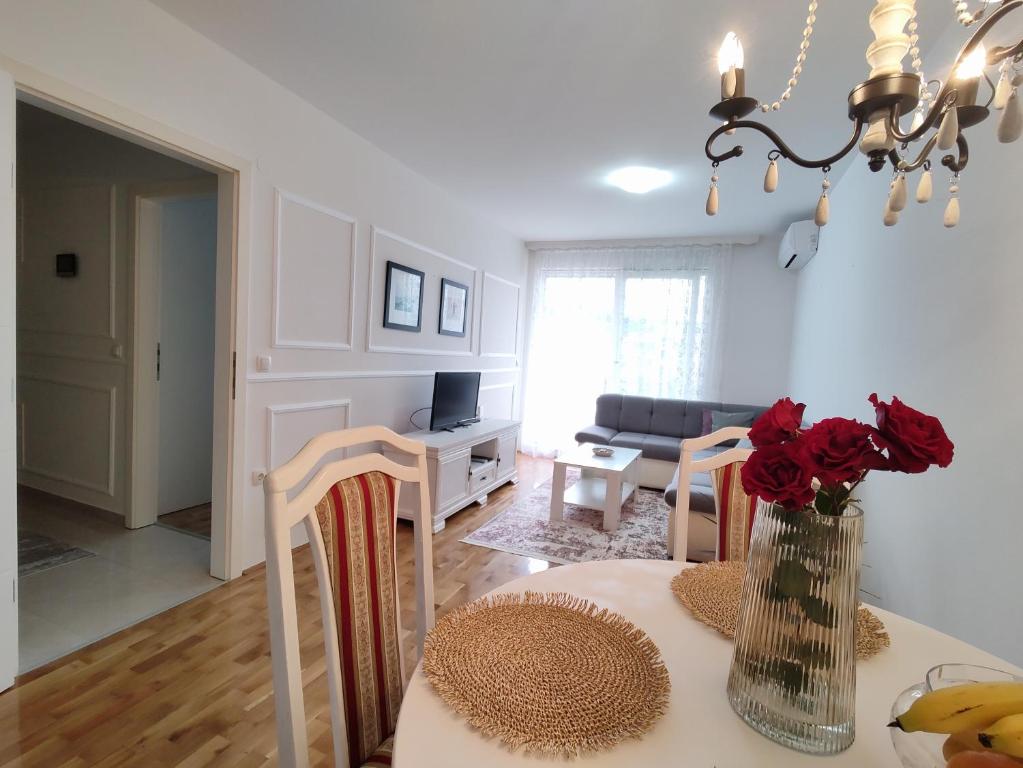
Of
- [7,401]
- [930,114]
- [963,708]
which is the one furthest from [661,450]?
[7,401]

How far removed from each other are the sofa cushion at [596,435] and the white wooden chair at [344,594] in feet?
12.6

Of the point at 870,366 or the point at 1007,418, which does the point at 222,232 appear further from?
the point at 870,366

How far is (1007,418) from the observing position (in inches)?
51.0

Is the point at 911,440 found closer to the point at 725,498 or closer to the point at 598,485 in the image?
the point at 725,498

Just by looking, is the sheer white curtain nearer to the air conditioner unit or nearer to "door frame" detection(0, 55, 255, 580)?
the air conditioner unit

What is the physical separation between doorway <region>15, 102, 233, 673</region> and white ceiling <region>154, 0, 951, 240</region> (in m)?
0.89

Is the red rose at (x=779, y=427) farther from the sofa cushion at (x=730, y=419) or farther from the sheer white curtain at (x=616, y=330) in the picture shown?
the sheer white curtain at (x=616, y=330)

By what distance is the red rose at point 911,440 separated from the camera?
0.60m

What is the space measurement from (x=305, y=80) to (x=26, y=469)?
10.8ft

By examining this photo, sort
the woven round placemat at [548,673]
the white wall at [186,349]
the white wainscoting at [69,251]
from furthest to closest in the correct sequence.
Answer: the white wall at [186,349], the white wainscoting at [69,251], the woven round placemat at [548,673]

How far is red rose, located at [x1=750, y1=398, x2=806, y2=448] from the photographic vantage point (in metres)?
0.66

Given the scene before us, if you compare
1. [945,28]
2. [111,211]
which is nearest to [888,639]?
[945,28]

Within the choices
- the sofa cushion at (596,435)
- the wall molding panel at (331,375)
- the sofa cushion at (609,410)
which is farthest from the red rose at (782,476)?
the sofa cushion at (609,410)

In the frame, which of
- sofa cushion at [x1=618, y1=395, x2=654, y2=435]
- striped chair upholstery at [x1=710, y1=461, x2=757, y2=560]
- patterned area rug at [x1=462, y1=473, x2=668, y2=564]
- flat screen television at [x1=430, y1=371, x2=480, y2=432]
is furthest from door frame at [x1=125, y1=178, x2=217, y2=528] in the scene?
sofa cushion at [x1=618, y1=395, x2=654, y2=435]
